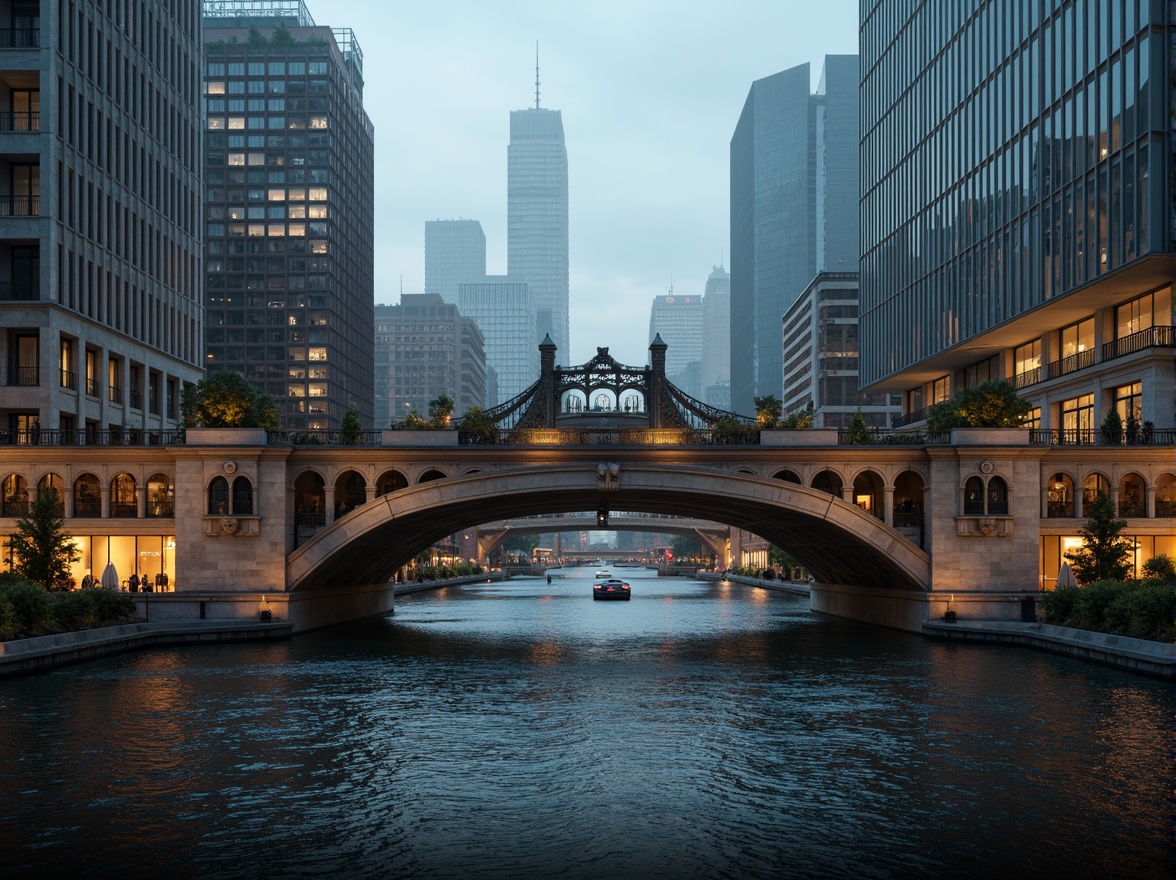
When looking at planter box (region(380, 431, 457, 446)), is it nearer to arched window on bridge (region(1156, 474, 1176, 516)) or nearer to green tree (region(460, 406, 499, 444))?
green tree (region(460, 406, 499, 444))

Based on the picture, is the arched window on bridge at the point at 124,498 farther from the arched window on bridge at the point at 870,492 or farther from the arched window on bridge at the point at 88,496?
the arched window on bridge at the point at 870,492

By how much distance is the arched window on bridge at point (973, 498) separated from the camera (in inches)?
2313

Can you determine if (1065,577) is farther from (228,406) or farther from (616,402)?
(228,406)

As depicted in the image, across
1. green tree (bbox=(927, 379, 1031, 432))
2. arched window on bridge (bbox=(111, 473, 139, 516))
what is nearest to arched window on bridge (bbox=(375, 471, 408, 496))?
arched window on bridge (bbox=(111, 473, 139, 516))

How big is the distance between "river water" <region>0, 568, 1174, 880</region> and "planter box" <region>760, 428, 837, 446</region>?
13.9 meters

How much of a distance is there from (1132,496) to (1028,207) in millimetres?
24636

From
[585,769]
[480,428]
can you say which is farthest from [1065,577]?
[585,769]

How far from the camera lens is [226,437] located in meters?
58.8

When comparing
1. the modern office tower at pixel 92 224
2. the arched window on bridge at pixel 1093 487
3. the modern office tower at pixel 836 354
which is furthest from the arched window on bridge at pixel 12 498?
the modern office tower at pixel 836 354

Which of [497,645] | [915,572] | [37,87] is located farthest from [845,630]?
[37,87]

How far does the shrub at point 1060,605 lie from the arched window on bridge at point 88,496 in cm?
4870

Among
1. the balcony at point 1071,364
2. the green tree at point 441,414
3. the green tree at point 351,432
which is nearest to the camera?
the green tree at point 351,432

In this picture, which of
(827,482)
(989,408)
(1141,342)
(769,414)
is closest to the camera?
(989,408)

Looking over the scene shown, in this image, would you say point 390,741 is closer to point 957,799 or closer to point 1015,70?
point 957,799
